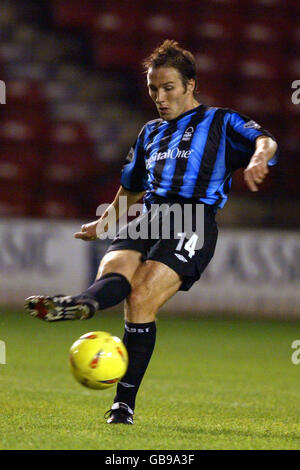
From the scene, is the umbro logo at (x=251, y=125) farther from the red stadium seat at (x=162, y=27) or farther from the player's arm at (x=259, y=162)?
the red stadium seat at (x=162, y=27)

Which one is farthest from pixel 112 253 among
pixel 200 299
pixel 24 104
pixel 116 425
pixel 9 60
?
pixel 9 60

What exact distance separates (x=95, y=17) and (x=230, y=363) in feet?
24.0

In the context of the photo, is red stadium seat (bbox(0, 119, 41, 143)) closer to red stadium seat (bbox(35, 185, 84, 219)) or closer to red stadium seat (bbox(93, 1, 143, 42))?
red stadium seat (bbox(35, 185, 84, 219))

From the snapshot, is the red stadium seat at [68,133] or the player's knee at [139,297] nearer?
the player's knee at [139,297]

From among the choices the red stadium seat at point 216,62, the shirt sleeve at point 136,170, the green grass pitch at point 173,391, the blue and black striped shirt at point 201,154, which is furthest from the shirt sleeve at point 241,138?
the red stadium seat at point 216,62

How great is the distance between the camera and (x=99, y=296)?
13.1ft

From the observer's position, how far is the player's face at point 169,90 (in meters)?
4.41

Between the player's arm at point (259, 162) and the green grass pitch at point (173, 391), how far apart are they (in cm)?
112

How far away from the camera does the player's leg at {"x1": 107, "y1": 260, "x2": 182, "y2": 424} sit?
4180 millimetres

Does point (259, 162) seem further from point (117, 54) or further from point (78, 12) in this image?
point (78, 12)

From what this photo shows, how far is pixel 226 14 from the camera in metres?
13.0

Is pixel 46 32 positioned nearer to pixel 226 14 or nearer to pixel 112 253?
pixel 226 14

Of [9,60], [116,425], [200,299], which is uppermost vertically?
[9,60]


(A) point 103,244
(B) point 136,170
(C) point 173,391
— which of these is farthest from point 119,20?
(B) point 136,170
